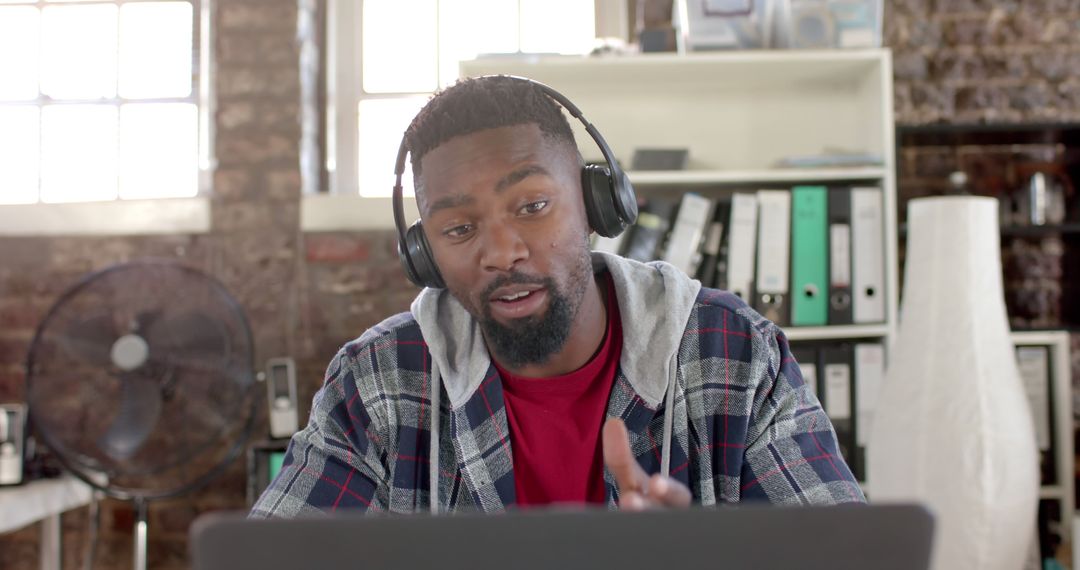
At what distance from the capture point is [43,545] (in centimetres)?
221

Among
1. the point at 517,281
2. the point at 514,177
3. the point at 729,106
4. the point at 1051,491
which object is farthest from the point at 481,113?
Answer: the point at 1051,491

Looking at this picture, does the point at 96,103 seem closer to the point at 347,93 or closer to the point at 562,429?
the point at 347,93

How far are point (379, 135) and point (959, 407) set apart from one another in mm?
1724

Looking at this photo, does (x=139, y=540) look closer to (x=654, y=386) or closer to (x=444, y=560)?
(x=654, y=386)

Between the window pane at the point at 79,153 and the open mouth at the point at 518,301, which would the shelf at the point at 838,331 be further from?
the window pane at the point at 79,153

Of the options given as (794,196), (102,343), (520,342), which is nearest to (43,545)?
(102,343)

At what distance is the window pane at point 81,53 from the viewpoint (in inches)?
110

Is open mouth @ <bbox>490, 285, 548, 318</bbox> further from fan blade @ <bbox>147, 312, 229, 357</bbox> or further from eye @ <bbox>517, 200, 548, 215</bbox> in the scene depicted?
fan blade @ <bbox>147, 312, 229, 357</bbox>

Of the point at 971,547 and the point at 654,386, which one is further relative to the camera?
the point at 971,547

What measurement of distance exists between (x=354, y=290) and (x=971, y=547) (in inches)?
63.7

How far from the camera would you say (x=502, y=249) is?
106cm

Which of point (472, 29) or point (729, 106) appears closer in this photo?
point (729, 106)

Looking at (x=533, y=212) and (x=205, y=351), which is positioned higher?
(x=533, y=212)

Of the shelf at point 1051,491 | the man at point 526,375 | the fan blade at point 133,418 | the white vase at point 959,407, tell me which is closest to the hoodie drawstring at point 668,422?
the man at point 526,375
